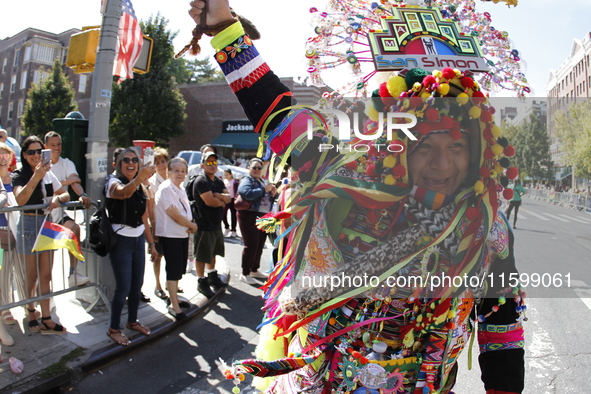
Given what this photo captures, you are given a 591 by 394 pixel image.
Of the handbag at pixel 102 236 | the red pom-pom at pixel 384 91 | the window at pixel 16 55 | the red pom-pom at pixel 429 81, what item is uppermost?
the window at pixel 16 55

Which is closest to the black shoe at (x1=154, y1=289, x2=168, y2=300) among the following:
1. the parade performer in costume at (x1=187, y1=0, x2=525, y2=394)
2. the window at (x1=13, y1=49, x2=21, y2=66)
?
the parade performer in costume at (x1=187, y1=0, x2=525, y2=394)

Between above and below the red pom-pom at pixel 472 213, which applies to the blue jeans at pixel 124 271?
below

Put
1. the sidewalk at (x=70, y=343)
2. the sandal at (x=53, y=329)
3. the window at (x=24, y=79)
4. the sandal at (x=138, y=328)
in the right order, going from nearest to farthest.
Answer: the sidewalk at (x=70, y=343), the sandal at (x=53, y=329), the sandal at (x=138, y=328), the window at (x=24, y=79)

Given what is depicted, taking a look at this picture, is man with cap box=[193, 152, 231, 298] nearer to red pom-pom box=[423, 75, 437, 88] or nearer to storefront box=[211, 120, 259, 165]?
red pom-pom box=[423, 75, 437, 88]

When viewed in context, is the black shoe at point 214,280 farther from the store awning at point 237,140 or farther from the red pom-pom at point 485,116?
the store awning at point 237,140

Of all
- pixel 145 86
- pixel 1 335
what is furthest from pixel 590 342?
pixel 145 86

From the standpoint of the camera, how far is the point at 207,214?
5.80 metres

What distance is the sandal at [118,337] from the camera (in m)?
4.05

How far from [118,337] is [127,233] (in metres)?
1.00

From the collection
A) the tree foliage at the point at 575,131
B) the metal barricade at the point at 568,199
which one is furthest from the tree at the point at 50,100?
the tree foliage at the point at 575,131

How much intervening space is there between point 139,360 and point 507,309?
11.6ft

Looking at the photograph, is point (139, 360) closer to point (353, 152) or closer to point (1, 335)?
point (1, 335)

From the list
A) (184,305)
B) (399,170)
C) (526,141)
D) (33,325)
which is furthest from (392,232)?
(184,305)

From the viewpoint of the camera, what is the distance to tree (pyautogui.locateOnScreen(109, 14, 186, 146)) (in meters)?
25.5
